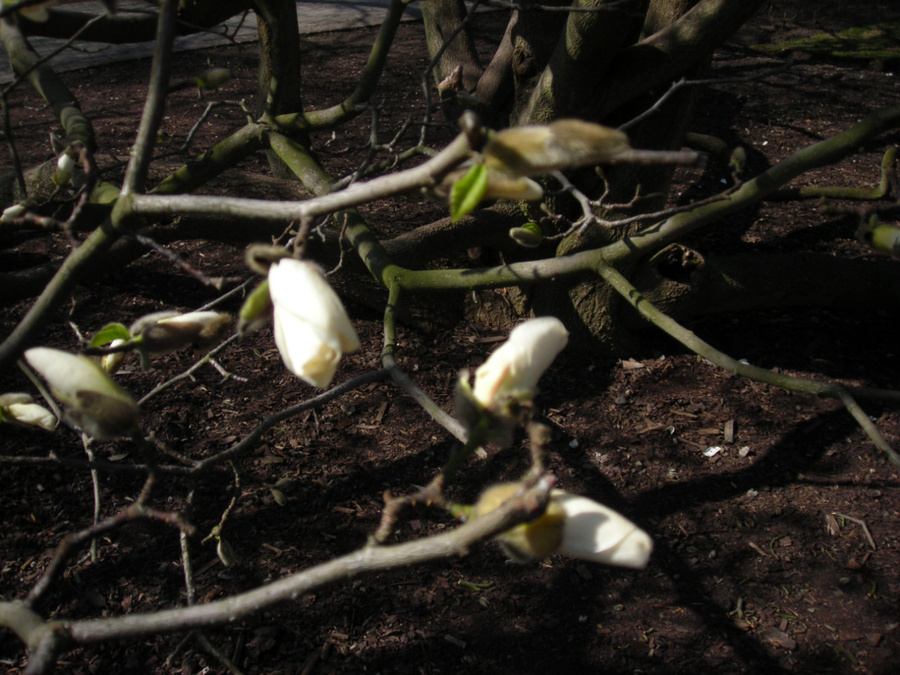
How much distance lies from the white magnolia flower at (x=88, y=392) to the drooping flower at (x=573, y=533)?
1.38 ft

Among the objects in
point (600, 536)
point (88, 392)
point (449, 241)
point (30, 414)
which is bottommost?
point (449, 241)

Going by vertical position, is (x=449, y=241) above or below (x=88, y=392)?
below

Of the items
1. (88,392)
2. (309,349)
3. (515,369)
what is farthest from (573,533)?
(88,392)

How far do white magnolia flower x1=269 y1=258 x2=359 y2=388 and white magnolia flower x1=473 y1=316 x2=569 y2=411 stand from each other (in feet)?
0.48

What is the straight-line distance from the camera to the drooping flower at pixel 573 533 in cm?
69

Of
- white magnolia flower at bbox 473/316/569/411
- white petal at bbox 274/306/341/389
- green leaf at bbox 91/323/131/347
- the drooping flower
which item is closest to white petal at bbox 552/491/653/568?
the drooping flower

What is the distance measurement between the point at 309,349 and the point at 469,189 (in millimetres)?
231

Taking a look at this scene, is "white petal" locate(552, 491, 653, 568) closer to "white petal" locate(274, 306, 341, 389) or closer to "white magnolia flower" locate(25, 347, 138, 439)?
"white petal" locate(274, 306, 341, 389)

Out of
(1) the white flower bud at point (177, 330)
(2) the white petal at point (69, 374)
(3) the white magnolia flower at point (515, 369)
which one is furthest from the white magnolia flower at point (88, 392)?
(3) the white magnolia flower at point (515, 369)

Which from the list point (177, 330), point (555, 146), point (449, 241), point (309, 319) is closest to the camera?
point (555, 146)

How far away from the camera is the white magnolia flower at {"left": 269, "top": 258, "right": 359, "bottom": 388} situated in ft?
2.19

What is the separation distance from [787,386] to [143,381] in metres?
2.20

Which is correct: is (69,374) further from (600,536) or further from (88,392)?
(600,536)

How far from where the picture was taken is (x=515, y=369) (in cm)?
72
